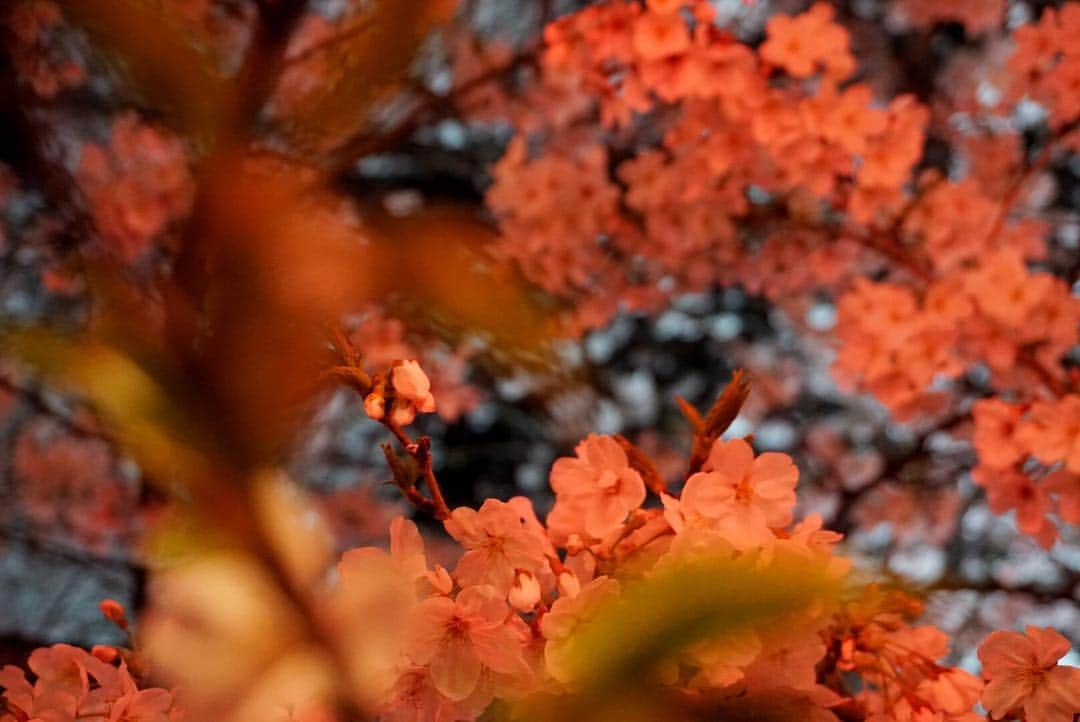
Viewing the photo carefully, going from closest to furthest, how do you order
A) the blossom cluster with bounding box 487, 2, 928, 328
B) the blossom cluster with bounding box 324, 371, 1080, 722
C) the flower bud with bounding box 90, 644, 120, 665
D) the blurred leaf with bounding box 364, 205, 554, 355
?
1. the blurred leaf with bounding box 364, 205, 554, 355
2. the blossom cluster with bounding box 324, 371, 1080, 722
3. the flower bud with bounding box 90, 644, 120, 665
4. the blossom cluster with bounding box 487, 2, 928, 328

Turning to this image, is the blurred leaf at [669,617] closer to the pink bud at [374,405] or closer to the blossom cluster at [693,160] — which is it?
the pink bud at [374,405]

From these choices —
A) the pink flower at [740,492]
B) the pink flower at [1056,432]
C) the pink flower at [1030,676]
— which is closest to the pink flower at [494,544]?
the pink flower at [740,492]

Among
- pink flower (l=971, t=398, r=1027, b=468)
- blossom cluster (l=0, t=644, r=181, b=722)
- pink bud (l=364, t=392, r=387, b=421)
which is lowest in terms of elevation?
pink flower (l=971, t=398, r=1027, b=468)

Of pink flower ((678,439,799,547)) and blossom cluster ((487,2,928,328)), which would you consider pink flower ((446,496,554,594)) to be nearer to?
pink flower ((678,439,799,547))

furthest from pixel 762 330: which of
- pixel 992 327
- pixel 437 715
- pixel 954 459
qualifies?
pixel 437 715

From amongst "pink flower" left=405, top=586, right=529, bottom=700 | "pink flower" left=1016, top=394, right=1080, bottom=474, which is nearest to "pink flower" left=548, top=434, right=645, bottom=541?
"pink flower" left=405, top=586, right=529, bottom=700

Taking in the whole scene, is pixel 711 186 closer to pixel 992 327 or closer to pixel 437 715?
pixel 992 327

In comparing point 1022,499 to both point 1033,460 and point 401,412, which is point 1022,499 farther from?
point 401,412
